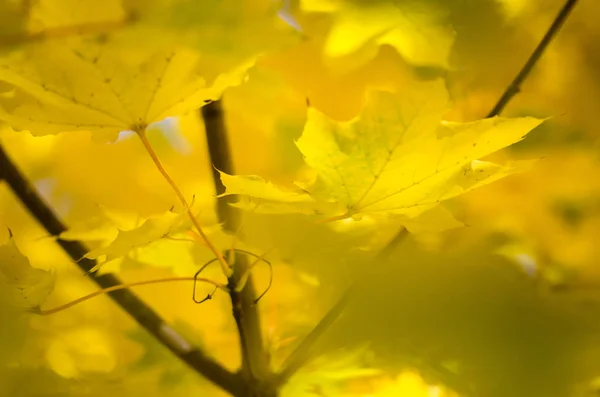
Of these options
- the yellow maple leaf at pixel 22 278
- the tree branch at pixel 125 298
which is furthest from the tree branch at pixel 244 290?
the yellow maple leaf at pixel 22 278

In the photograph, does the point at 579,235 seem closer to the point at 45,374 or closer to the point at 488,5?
the point at 488,5

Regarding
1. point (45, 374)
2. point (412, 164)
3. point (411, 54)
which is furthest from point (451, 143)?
point (45, 374)

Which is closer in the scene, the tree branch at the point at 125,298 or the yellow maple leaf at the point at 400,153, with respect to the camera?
the yellow maple leaf at the point at 400,153

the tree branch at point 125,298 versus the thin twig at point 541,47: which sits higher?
the thin twig at point 541,47

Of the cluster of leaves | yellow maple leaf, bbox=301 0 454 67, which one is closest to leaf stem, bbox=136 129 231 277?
the cluster of leaves

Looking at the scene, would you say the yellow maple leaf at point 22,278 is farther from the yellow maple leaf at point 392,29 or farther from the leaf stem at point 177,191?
the yellow maple leaf at point 392,29

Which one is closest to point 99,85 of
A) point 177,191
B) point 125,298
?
point 177,191

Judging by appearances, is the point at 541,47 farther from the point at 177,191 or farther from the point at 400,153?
the point at 177,191
